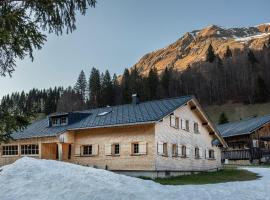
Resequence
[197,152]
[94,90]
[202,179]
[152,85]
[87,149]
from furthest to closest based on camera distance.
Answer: [94,90] → [152,85] → [197,152] → [87,149] → [202,179]

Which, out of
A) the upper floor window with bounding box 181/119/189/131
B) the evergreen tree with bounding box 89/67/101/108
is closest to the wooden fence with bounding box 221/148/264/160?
the upper floor window with bounding box 181/119/189/131

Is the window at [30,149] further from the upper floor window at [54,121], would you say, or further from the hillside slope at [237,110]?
the hillside slope at [237,110]

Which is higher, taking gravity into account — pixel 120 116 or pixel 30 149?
pixel 120 116

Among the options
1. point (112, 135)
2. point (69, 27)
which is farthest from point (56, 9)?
point (112, 135)

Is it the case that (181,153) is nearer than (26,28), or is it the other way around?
(26,28)

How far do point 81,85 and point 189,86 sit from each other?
3407 cm

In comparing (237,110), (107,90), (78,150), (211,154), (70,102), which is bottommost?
(211,154)

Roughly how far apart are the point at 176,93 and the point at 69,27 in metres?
98.3

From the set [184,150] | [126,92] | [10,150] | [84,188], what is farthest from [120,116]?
[126,92]

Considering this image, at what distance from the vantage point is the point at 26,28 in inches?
376

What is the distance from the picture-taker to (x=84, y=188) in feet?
51.1

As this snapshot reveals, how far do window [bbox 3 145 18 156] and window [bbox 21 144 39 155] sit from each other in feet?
2.85

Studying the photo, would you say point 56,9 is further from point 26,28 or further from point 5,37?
point 5,37

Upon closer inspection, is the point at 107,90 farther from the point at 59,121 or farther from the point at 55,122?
the point at 59,121
